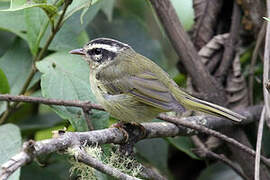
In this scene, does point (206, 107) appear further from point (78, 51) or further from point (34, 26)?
point (34, 26)

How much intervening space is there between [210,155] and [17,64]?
1582 millimetres

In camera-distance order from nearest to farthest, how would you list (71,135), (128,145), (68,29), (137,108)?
(71,135)
(128,145)
(137,108)
(68,29)

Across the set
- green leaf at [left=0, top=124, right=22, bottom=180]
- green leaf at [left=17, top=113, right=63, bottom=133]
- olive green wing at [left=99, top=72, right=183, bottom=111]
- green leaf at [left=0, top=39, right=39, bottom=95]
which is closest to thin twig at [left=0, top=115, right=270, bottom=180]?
olive green wing at [left=99, top=72, right=183, bottom=111]

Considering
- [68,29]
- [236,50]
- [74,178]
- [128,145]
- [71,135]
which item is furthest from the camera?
[236,50]

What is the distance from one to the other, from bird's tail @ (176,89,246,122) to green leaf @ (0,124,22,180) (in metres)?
1.14

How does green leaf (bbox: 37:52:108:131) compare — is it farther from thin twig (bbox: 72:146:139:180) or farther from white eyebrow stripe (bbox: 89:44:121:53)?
thin twig (bbox: 72:146:139:180)

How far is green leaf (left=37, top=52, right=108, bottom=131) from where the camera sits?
8.58 feet

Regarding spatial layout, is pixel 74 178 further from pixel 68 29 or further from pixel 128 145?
pixel 68 29

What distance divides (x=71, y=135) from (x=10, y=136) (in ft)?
2.73

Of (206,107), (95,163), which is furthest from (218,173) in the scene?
(95,163)

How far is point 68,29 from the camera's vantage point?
3.16 m

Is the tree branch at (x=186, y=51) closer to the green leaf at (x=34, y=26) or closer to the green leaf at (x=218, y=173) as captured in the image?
the green leaf at (x=218, y=173)

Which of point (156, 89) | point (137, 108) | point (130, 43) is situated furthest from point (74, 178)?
point (130, 43)

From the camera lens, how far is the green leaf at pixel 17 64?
124 inches
